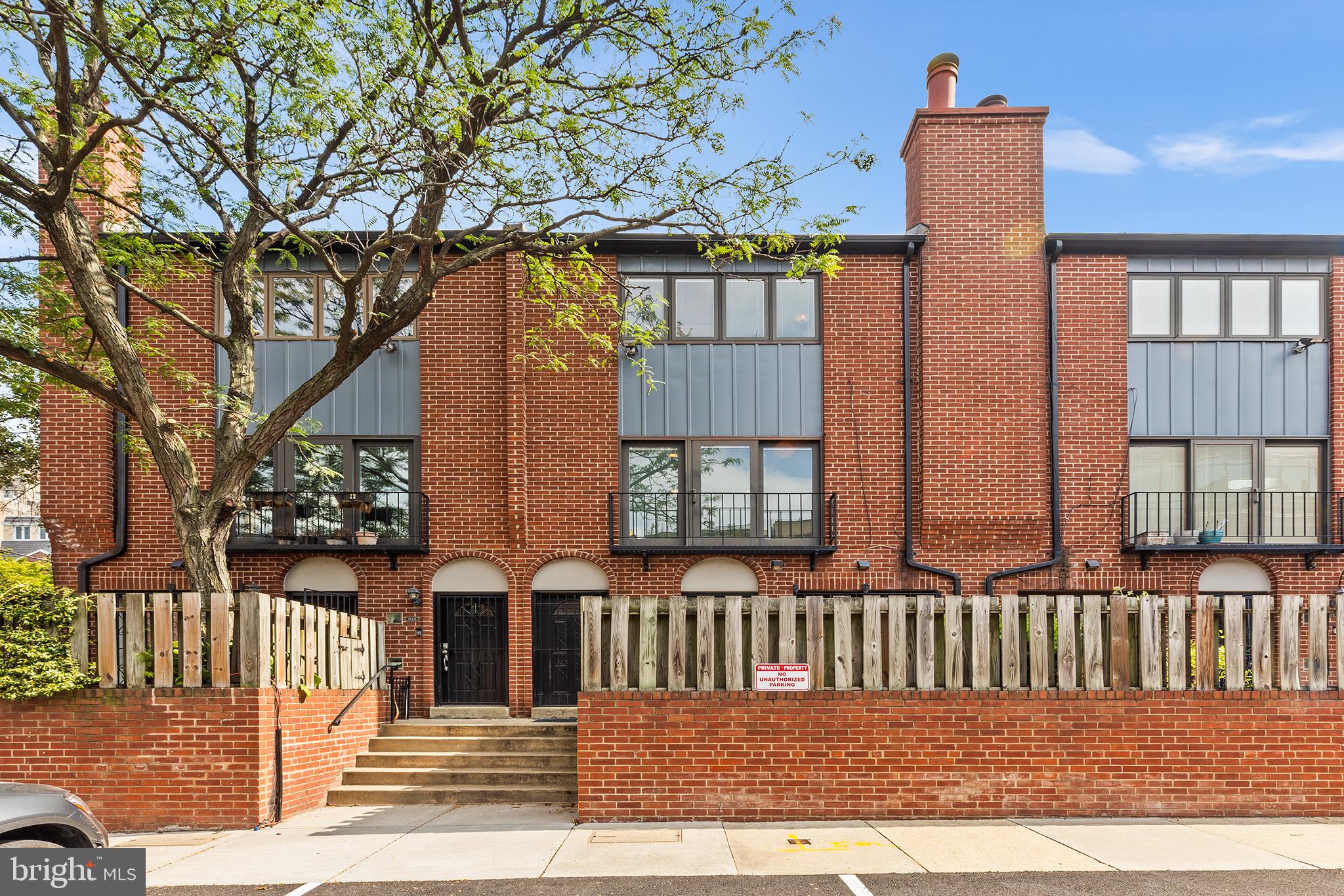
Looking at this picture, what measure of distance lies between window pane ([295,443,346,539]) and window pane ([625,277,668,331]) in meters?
5.47

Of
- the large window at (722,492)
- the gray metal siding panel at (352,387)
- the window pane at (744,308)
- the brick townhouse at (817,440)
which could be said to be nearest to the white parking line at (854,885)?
the brick townhouse at (817,440)

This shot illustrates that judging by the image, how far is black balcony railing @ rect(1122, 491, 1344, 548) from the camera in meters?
13.2

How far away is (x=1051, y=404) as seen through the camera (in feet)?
43.9

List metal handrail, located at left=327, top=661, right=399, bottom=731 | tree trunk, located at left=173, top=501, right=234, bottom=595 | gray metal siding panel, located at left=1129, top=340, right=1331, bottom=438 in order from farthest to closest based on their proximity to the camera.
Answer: gray metal siding panel, located at left=1129, top=340, right=1331, bottom=438, metal handrail, located at left=327, top=661, right=399, bottom=731, tree trunk, located at left=173, top=501, right=234, bottom=595

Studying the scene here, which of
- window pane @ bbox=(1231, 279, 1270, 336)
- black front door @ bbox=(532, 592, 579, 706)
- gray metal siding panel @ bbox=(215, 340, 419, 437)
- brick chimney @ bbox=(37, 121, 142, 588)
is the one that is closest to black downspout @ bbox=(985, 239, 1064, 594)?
window pane @ bbox=(1231, 279, 1270, 336)

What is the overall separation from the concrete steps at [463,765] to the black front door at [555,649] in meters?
2.00

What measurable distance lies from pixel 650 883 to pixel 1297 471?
1362 cm

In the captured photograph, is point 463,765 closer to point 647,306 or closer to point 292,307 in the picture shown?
point 647,306

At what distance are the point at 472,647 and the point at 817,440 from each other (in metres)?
6.81

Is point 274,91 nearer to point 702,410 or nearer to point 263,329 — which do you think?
point 263,329

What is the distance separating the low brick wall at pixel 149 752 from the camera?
7.61 m

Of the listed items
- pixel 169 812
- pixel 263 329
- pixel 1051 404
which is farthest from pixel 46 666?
pixel 1051 404

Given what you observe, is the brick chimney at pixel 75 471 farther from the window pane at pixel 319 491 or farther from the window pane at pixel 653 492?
the window pane at pixel 653 492

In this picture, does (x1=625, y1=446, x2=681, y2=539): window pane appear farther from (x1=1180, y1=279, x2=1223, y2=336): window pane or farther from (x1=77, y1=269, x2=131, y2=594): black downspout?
(x1=1180, y1=279, x2=1223, y2=336): window pane
